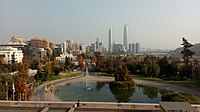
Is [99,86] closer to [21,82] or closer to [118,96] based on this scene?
[118,96]

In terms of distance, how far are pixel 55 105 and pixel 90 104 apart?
4.71ft

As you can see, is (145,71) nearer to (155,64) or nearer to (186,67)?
(155,64)

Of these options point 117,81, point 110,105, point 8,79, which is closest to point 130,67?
point 117,81

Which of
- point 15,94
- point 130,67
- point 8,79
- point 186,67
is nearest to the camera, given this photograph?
point 15,94

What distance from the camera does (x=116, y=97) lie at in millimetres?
28516

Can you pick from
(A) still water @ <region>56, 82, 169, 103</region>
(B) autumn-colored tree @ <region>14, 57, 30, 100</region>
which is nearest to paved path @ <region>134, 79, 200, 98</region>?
(A) still water @ <region>56, 82, 169, 103</region>

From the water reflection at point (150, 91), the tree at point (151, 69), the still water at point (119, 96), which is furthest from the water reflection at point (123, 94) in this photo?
the tree at point (151, 69)

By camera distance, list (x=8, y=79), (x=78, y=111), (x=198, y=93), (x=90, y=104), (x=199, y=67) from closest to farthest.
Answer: (x=78, y=111) < (x=90, y=104) < (x=8, y=79) < (x=198, y=93) < (x=199, y=67)

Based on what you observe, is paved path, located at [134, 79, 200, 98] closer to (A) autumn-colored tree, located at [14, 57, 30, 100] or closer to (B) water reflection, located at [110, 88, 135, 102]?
(B) water reflection, located at [110, 88, 135, 102]

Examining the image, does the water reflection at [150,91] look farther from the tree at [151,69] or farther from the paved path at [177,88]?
the tree at [151,69]

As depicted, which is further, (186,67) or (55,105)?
(186,67)

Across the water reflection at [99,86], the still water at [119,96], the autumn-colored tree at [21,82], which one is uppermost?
the autumn-colored tree at [21,82]

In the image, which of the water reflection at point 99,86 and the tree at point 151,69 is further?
the tree at point 151,69

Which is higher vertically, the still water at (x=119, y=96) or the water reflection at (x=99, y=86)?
the water reflection at (x=99, y=86)
